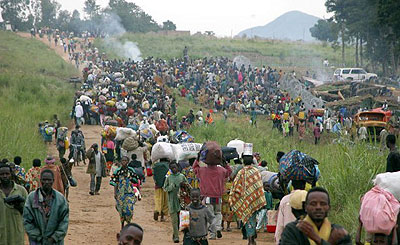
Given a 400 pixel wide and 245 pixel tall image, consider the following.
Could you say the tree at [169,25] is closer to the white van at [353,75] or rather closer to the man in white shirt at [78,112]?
the white van at [353,75]

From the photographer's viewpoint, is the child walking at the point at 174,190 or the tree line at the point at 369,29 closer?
the child walking at the point at 174,190

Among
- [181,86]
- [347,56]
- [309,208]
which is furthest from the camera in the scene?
[347,56]

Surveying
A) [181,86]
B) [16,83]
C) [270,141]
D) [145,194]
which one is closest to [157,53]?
[181,86]

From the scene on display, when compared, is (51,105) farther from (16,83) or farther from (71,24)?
(71,24)

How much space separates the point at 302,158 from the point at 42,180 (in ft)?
9.52

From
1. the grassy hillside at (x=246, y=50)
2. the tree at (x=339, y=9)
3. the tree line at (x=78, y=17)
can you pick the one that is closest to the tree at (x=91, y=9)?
the tree line at (x=78, y=17)

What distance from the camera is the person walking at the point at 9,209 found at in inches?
287

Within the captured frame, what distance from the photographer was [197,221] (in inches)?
339

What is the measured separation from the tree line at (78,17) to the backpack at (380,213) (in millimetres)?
86278

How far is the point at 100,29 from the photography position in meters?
97.8

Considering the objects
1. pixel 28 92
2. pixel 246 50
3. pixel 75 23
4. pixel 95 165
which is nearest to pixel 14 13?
pixel 75 23

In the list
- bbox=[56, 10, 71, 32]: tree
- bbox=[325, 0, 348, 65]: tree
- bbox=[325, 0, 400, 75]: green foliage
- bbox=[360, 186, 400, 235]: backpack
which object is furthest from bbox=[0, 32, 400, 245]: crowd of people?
bbox=[56, 10, 71, 32]: tree

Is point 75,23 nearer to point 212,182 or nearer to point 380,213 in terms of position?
point 212,182

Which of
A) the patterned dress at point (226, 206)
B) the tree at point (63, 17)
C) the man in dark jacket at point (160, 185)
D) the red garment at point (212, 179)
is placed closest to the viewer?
the red garment at point (212, 179)
